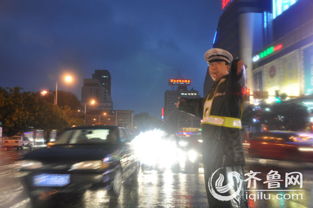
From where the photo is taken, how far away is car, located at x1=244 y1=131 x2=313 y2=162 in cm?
1216

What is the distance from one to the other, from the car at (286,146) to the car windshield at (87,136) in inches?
290

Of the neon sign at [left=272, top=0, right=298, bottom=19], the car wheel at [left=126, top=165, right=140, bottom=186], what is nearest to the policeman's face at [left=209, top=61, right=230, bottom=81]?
the car wheel at [left=126, top=165, right=140, bottom=186]

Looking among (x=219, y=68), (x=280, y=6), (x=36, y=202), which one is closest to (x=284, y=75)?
(x=280, y=6)

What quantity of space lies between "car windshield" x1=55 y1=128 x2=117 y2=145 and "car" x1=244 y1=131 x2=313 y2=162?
7.38m

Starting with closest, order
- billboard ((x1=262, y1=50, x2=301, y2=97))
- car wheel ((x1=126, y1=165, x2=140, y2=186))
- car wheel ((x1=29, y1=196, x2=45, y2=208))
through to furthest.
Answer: car wheel ((x1=29, y1=196, x2=45, y2=208)) < car wheel ((x1=126, y1=165, x2=140, y2=186)) < billboard ((x1=262, y1=50, x2=301, y2=97))

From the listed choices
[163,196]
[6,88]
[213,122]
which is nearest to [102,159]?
[163,196]

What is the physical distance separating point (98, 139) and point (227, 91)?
5.94 metres

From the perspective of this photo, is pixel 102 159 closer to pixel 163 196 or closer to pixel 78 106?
pixel 163 196

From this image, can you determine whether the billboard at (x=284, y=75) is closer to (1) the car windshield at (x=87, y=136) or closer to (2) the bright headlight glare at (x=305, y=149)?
(2) the bright headlight glare at (x=305, y=149)

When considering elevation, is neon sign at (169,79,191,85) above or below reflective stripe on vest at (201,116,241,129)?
above

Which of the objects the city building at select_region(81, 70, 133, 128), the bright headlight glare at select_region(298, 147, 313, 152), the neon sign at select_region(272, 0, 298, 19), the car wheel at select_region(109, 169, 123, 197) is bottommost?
the car wheel at select_region(109, 169, 123, 197)

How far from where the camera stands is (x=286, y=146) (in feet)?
41.7

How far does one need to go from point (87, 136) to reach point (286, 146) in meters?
7.92

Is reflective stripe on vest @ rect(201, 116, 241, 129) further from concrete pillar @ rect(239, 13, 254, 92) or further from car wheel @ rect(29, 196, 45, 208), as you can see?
concrete pillar @ rect(239, 13, 254, 92)
